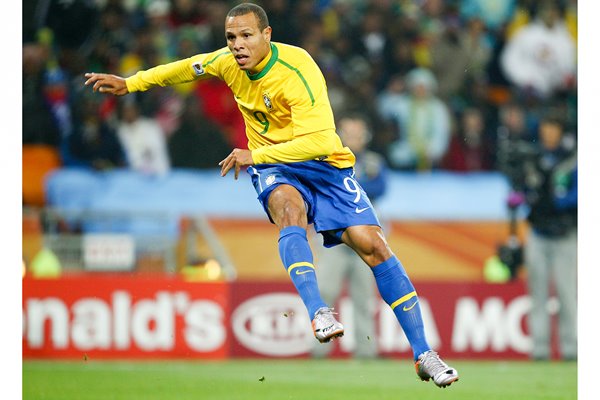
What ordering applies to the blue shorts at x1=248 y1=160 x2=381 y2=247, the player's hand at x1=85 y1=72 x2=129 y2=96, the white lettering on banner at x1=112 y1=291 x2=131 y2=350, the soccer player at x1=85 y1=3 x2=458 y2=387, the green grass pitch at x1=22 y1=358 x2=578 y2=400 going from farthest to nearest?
the white lettering on banner at x1=112 y1=291 x2=131 y2=350 < the green grass pitch at x1=22 y1=358 x2=578 y2=400 < the player's hand at x1=85 y1=72 x2=129 y2=96 < the blue shorts at x1=248 y1=160 x2=381 y2=247 < the soccer player at x1=85 y1=3 x2=458 y2=387

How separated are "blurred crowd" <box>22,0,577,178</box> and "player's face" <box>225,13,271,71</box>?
6964 mm

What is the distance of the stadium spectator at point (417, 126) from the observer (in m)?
15.4

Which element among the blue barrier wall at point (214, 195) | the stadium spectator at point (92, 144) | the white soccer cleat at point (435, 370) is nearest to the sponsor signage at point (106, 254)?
the blue barrier wall at point (214, 195)

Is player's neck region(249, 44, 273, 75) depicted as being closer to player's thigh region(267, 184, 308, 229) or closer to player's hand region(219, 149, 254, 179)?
player's hand region(219, 149, 254, 179)

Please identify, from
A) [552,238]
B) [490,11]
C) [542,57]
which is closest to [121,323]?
[552,238]

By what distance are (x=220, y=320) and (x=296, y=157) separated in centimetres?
545

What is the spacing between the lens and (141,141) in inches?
564

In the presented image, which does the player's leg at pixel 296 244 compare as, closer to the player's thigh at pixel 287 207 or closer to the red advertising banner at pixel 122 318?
the player's thigh at pixel 287 207

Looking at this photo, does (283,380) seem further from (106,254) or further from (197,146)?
(197,146)

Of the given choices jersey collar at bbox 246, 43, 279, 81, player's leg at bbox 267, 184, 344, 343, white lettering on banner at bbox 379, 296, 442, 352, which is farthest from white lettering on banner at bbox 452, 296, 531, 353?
jersey collar at bbox 246, 43, 279, 81

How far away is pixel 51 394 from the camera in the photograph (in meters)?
8.76

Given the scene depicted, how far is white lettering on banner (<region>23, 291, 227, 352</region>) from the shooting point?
478 inches

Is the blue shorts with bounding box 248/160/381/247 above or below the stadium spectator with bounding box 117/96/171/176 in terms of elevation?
below

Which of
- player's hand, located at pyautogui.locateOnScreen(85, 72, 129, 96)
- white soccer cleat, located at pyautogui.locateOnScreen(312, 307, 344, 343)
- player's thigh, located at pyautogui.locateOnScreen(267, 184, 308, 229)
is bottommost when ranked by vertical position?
white soccer cleat, located at pyautogui.locateOnScreen(312, 307, 344, 343)
